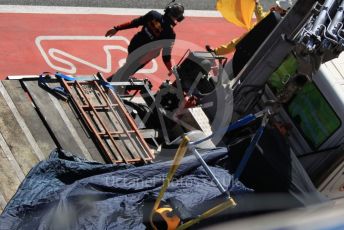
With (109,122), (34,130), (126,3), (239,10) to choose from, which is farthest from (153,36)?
(126,3)

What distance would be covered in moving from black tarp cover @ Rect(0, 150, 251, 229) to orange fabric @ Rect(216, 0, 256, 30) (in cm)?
355

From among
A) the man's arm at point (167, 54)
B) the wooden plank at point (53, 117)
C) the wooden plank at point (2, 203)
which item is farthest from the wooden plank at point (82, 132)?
the man's arm at point (167, 54)

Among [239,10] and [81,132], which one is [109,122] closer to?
[81,132]

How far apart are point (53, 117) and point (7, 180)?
1276 millimetres

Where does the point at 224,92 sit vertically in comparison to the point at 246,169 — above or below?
above

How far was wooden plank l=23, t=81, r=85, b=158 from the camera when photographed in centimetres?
898

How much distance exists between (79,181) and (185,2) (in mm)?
9943

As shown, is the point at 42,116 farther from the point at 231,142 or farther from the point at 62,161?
the point at 231,142

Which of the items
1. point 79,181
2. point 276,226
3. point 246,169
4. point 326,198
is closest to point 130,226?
point 79,181

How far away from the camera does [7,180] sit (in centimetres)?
827

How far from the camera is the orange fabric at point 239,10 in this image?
11.6 metres

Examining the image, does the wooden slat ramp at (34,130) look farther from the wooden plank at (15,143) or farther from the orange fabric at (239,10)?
the orange fabric at (239,10)

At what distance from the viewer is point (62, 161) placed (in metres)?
8.32

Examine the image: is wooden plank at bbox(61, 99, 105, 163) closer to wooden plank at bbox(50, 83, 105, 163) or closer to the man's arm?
wooden plank at bbox(50, 83, 105, 163)
